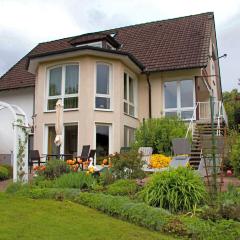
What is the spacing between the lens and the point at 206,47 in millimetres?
21297

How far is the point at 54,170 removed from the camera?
37.8 ft

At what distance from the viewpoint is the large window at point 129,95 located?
65.8 feet

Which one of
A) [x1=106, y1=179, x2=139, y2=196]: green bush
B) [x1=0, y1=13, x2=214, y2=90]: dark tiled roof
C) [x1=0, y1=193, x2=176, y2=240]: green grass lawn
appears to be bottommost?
[x1=0, y1=193, x2=176, y2=240]: green grass lawn

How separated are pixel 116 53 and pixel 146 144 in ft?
14.5

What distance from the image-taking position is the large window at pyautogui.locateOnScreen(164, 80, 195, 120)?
20.8 metres

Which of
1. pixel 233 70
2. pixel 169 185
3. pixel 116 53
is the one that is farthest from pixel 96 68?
pixel 233 70

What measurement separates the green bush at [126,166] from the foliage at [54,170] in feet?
4.79

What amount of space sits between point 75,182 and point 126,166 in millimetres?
1824

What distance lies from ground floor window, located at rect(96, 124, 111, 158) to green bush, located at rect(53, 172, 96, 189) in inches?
312

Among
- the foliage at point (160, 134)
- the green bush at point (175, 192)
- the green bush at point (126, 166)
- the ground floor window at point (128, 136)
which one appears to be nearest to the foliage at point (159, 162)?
the foliage at point (160, 134)

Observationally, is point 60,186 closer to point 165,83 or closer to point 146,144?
point 146,144

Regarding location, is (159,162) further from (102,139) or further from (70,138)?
(70,138)

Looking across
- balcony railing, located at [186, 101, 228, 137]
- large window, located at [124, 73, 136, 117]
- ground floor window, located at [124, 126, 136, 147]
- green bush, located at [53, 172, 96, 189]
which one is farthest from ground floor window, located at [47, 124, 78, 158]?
green bush, located at [53, 172, 96, 189]

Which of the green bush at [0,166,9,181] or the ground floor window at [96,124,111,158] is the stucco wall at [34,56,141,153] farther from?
the green bush at [0,166,9,181]
